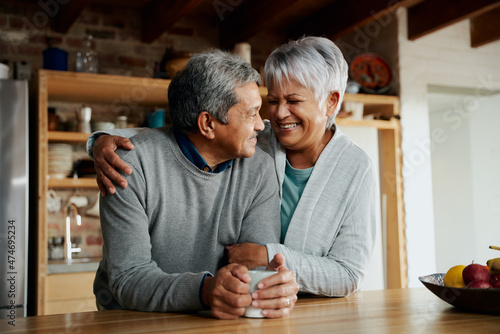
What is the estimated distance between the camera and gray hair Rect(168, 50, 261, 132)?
1.38 m

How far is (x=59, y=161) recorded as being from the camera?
3.17 metres

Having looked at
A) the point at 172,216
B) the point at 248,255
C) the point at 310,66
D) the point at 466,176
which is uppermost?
the point at 310,66

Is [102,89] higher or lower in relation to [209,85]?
higher

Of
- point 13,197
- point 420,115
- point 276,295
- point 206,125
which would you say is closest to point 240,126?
point 206,125

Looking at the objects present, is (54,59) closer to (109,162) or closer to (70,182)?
(70,182)

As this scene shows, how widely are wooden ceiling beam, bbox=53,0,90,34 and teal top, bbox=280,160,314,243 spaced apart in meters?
2.04

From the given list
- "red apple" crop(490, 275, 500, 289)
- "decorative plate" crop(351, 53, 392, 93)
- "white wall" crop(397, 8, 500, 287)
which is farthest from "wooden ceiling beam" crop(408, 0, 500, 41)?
"red apple" crop(490, 275, 500, 289)

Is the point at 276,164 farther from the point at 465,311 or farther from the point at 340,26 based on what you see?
the point at 340,26

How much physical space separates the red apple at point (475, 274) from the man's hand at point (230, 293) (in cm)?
49

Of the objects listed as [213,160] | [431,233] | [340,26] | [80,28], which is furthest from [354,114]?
[213,160]

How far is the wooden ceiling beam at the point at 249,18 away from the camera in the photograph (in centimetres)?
339

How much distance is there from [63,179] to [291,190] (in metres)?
2.01

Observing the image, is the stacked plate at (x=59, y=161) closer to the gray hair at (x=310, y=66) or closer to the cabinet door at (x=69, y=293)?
the cabinet door at (x=69, y=293)

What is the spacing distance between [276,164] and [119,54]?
2.55m
